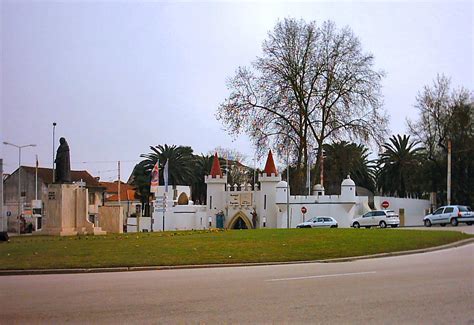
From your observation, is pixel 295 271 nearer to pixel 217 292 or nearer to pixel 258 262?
pixel 258 262

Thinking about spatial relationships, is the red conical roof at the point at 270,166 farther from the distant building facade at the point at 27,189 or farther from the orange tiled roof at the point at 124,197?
the orange tiled roof at the point at 124,197

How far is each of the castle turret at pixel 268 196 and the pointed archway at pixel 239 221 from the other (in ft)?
5.44

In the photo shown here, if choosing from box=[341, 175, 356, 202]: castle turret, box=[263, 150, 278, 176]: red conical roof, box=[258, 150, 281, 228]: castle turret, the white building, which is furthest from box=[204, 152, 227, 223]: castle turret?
box=[341, 175, 356, 202]: castle turret

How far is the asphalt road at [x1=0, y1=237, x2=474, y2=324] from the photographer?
10.2 metres

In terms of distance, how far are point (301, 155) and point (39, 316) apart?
51260 millimetres

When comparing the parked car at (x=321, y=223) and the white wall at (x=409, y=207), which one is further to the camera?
the white wall at (x=409, y=207)

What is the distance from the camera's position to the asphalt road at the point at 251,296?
10.2 meters

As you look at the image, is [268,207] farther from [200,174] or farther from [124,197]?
[124,197]

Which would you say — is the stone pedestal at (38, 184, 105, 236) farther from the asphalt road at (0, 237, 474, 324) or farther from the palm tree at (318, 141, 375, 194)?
the palm tree at (318, 141, 375, 194)

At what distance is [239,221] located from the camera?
64.4 m

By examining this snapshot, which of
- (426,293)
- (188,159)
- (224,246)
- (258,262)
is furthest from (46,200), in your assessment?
(188,159)

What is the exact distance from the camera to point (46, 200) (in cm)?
3819

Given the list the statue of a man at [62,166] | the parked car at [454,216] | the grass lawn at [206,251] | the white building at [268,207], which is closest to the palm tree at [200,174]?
the white building at [268,207]

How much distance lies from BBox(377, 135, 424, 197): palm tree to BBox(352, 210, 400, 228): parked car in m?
18.5
